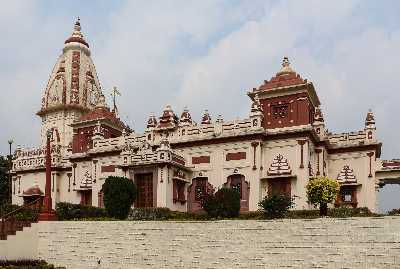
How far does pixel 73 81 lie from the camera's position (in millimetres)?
55438

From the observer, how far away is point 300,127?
114ft

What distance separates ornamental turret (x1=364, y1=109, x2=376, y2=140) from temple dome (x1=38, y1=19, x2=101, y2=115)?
30.0 m

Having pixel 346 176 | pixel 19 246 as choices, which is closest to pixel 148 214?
pixel 19 246

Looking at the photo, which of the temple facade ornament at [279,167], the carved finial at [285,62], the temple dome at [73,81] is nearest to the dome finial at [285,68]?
the carved finial at [285,62]

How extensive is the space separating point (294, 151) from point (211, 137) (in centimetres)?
605

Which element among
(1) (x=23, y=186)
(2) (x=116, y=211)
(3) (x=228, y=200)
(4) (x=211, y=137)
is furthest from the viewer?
(1) (x=23, y=186)

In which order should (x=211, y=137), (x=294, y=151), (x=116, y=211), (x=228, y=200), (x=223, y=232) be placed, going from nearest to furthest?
1. (x=223, y=232)
2. (x=228, y=200)
3. (x=116, y=211)
4. (x=294, y=151)
5. (x=211, y=137)

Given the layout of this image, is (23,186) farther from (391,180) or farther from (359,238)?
(359,238)

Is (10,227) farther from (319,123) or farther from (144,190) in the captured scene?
(319,123)

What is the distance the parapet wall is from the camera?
805 inches

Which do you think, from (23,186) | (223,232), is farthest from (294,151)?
(23,186)

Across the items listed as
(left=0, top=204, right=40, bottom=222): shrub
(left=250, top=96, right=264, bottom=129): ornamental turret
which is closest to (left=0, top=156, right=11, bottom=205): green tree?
(left=0, top=204, right=40, bottom=222): shrub

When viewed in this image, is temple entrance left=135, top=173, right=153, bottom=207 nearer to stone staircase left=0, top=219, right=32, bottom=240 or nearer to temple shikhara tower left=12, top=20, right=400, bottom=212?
temple shikhara tower left=12, top=20, right=400, bottom=212

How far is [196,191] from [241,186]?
3769mm
